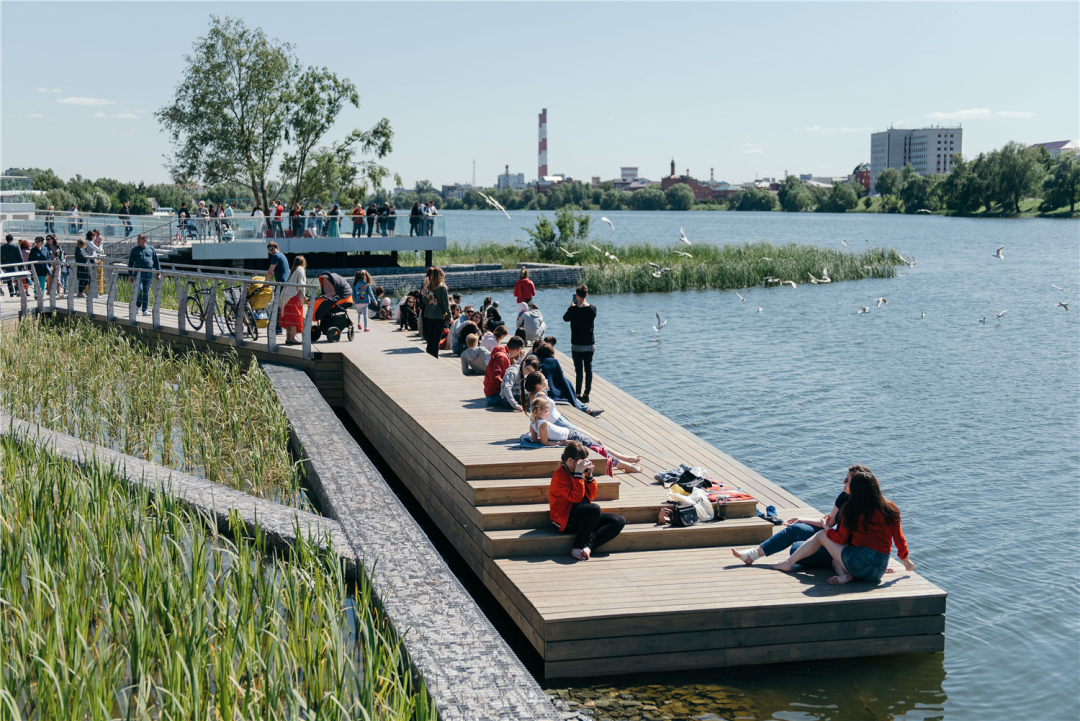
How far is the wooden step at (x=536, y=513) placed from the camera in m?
7.73

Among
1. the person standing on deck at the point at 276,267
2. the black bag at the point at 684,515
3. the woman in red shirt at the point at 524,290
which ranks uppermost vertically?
the person standing on deck at the point at 276,267

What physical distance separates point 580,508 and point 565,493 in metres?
0.17

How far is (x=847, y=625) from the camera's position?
6762 mm

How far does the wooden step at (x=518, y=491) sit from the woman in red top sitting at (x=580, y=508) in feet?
1.26

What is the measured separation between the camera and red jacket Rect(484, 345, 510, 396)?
1118 centimetres

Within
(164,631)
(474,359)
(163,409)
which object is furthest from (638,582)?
(163,409)

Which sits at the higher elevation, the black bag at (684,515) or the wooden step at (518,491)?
the wooden step at (518,491)

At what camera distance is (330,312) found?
16.0 m

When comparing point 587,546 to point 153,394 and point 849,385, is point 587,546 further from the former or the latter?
point 849,385

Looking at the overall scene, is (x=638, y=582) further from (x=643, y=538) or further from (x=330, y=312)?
(x=330, y=312)

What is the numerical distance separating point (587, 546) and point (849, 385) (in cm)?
1374

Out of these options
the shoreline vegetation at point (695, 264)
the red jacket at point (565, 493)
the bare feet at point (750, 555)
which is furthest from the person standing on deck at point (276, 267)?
the shoreline vegetation at point (695, 264)

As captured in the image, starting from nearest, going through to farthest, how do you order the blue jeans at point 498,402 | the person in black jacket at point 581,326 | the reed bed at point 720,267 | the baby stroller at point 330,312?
1. the blue jeans at point 498,402
2. the person in black jacket at point 581,326
3. the baby stroller at point 330,312
4. the reed bed at point 720,267

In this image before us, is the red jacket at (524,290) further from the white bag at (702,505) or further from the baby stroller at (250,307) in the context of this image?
the white bag at (702,505)
